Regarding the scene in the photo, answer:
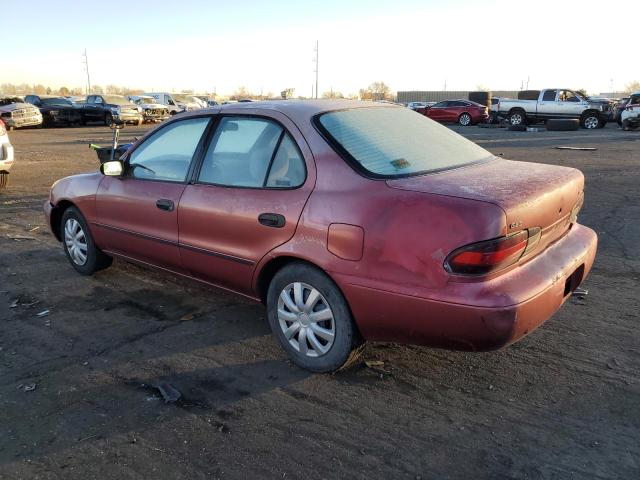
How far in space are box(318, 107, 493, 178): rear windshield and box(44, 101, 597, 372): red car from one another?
15 millimetres

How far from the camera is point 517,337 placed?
2768 millimetres

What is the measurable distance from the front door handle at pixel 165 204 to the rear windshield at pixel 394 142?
131cm

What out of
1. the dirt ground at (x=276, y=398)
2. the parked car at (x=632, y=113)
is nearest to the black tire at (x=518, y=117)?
the parked car at (x=632, y=113)

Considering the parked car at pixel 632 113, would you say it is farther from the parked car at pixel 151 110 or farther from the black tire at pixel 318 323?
the black tire at pixel 318 323

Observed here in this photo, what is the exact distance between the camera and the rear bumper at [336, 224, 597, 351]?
265 cm

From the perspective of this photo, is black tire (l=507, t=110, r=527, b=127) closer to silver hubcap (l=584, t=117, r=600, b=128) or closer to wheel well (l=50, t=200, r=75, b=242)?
silver hubcap (l=584, t=117, r=600, b=128)

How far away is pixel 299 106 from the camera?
141 inches

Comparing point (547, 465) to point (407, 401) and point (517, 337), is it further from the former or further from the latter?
point (407, 401)

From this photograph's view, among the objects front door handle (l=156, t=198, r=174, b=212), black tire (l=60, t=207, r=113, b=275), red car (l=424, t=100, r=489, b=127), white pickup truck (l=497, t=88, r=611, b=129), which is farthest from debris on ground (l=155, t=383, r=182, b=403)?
red car (l=424, t=100, r=489, b=127)

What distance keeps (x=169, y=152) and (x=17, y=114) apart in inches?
969

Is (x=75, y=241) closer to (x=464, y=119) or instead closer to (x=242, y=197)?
(x=242, y=197)

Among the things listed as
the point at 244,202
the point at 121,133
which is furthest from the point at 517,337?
the point at 121,133

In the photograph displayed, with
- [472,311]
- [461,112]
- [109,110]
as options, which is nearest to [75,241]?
[472,311]

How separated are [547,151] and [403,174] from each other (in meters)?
13.8
